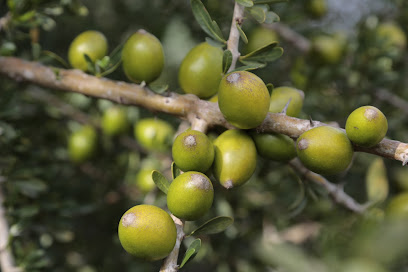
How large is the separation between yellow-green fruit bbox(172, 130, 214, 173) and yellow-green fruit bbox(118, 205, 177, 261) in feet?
0.60

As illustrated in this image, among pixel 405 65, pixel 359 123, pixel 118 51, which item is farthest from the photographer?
pixel 405 65

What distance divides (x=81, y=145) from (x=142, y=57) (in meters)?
1.33

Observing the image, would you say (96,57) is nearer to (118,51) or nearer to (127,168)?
(118,51)

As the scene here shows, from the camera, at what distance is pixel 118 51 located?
1.75m

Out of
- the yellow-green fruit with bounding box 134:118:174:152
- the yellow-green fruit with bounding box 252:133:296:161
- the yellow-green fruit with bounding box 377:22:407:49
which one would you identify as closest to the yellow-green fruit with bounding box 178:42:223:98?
the yellow-green fruit with bounding box 252:133:296:161

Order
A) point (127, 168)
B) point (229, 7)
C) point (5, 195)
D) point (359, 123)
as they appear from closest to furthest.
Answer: point (359, 123) → point (5, 195) → point (229, 7) → point (127, 168)

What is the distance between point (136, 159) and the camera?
2771 millimetres

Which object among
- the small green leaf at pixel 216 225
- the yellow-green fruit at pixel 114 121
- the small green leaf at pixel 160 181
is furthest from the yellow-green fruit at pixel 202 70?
the yellow-green fruit at pixel 114 121

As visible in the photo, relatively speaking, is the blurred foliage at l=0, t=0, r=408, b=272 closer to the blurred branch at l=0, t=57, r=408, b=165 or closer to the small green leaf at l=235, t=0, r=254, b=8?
the blurred branch at l=0, t=57, r=408, b=165

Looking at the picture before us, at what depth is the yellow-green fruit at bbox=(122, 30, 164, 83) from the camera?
1576 mm

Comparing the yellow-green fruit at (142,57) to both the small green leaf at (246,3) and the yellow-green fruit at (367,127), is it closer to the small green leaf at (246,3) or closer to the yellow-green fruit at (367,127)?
the small green leaf at (246,3)

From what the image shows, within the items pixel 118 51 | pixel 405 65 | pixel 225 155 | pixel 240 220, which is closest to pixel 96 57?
pixel 118 51

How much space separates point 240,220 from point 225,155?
1524 mm

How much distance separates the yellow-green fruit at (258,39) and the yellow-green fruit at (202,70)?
68cm
